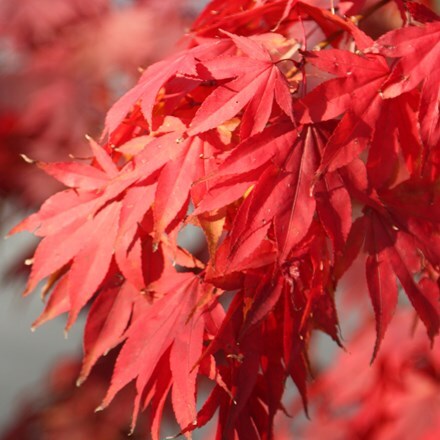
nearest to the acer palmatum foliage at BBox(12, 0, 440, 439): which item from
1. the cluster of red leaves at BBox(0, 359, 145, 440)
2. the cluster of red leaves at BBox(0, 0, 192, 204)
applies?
the cluster of red leaves at BBox(0, 0, 192, 204)

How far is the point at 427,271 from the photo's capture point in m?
0.74

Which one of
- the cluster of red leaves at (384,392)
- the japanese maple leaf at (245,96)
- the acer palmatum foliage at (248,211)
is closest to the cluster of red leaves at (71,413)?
the cluster of red leaves at (384,392)

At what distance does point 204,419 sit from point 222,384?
0.11 feet

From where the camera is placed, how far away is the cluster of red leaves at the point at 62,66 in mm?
1929

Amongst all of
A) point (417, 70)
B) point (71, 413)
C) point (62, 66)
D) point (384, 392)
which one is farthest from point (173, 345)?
point (71, 413)

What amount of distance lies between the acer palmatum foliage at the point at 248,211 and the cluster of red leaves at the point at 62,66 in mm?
1197

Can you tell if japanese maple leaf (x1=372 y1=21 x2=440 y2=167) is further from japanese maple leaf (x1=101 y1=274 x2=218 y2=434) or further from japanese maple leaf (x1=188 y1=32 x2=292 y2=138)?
japanese maple leaf (x1=101 y1=274 x2=218 y2=434)

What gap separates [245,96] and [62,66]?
1.48 meters

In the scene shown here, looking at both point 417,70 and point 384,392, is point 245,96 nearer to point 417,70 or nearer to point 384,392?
point 417,70

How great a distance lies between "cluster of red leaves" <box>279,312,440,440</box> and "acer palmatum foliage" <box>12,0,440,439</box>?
65 cm

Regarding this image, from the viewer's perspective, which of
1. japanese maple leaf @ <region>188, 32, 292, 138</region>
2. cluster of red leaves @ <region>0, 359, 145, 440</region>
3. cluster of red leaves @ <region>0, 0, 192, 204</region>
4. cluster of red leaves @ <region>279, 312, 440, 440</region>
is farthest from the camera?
cluster of red leaves @ <region>0, 359, 145, 440</region>

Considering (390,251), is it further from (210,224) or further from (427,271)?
(210,224)

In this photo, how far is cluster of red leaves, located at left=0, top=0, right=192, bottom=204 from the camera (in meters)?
1.93

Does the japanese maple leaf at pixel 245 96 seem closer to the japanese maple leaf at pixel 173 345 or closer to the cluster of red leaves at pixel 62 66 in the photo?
the japanese maple leaf at pixel 173 345
